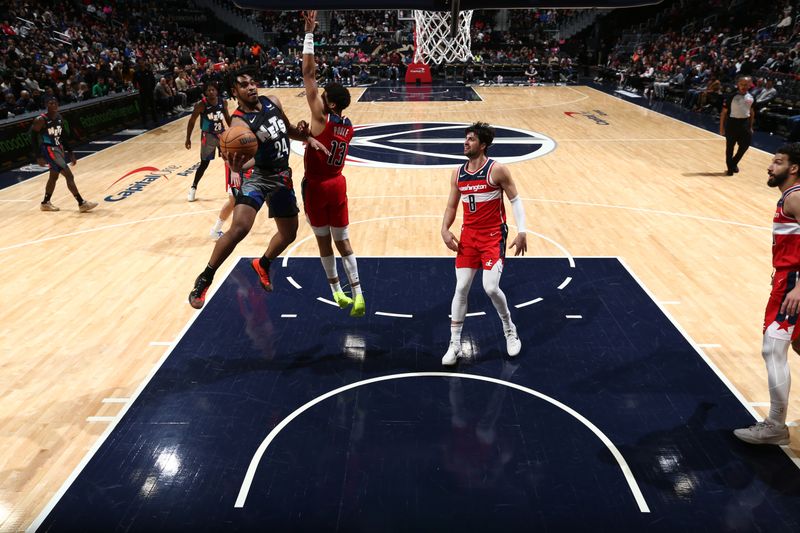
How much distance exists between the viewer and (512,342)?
5418 millimetres

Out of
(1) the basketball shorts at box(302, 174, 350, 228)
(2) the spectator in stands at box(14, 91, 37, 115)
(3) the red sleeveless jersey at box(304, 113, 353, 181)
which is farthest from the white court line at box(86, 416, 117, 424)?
(2) the spectator in stands at box(14, 91, 37, 115)

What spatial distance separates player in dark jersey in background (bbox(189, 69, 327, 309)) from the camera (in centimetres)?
484

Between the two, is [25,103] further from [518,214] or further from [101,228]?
[518,214]

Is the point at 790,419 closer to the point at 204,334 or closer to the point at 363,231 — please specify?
the point at 204,334

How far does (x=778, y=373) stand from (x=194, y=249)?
262 inches

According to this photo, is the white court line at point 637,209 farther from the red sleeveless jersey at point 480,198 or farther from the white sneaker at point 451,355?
the white sneaker at point 451,355

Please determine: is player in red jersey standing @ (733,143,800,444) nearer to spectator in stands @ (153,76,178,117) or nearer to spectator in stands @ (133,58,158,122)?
spectator in stands @ (133,58,158,122)

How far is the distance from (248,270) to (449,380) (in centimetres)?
338

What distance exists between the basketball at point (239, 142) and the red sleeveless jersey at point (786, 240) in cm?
367

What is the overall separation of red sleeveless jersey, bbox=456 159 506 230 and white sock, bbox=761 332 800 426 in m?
2.09

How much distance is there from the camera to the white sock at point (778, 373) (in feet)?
13.2

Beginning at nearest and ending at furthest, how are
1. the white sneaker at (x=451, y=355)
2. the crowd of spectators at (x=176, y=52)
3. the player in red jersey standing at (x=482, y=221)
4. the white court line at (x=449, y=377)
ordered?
the white court line at (x=449, y=377), the player in red jersey standing at (x=482, y=221), the white sneaker at (x=451, y=355), the crowd of spectators at (x=176, y=52)

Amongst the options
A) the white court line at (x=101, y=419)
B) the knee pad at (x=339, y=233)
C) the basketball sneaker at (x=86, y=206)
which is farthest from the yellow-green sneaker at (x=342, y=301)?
the basketball sneaker at (x=86, y=206)

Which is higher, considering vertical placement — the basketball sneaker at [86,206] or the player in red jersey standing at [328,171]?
the player in red jersey standing at [328,171]
